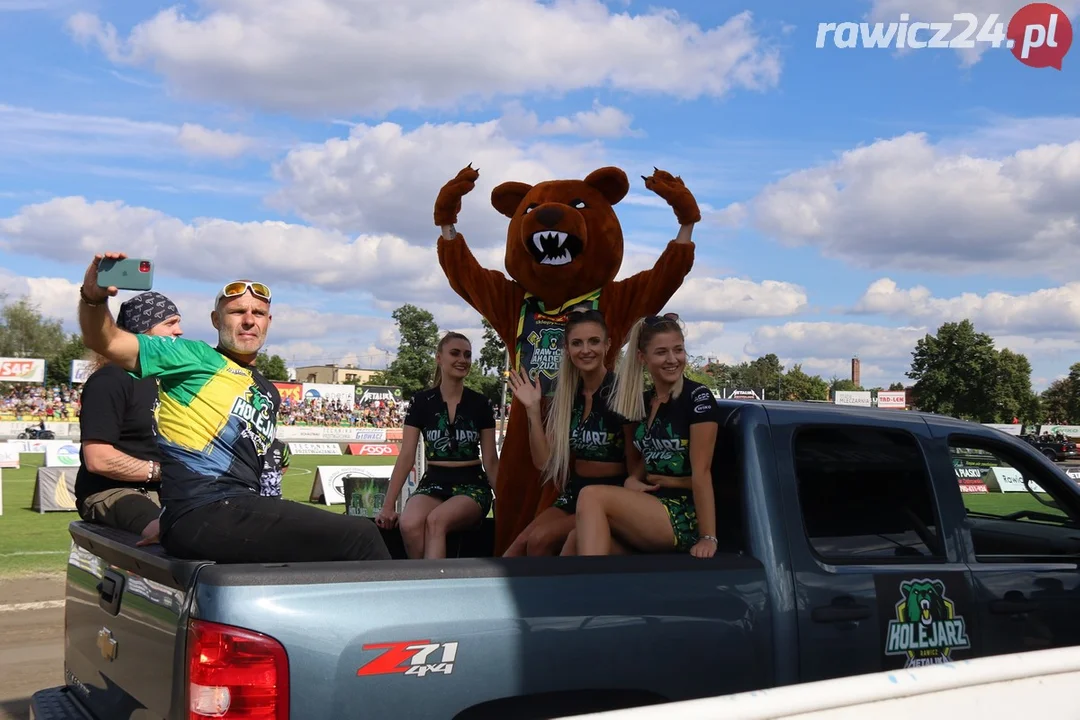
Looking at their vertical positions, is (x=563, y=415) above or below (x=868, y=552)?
above

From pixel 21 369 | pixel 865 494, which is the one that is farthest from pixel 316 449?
pixel 865 494

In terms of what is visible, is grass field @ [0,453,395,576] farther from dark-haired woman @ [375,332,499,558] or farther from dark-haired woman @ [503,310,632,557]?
dark-haired woman @ [503,310,632,557]

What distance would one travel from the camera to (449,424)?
205 inches

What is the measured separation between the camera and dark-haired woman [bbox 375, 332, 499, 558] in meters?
4.83

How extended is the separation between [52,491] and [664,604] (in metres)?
14.4

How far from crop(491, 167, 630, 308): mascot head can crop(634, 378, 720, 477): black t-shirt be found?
212 centimetres

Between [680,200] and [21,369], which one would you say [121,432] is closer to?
[680,200]

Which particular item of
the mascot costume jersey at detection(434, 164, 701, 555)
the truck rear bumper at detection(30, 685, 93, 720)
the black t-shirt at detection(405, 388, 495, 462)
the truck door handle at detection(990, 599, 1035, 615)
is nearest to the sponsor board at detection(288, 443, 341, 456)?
the mascot costume jersey at detection(434, 164, 701, 555)

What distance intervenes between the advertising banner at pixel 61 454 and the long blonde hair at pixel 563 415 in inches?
710

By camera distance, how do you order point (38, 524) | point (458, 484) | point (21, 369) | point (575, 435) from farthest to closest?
point (21, 369) < point (38, 524) < point (458, 484) < point (575, 435)

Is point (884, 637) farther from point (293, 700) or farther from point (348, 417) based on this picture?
point (348, 417)

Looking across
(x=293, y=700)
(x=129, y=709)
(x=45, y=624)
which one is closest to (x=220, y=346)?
(x=129, y=709)

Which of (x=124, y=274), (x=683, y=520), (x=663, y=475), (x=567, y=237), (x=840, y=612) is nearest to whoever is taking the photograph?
(x=124, y=274)

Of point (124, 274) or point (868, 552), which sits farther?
point (868, 552)
